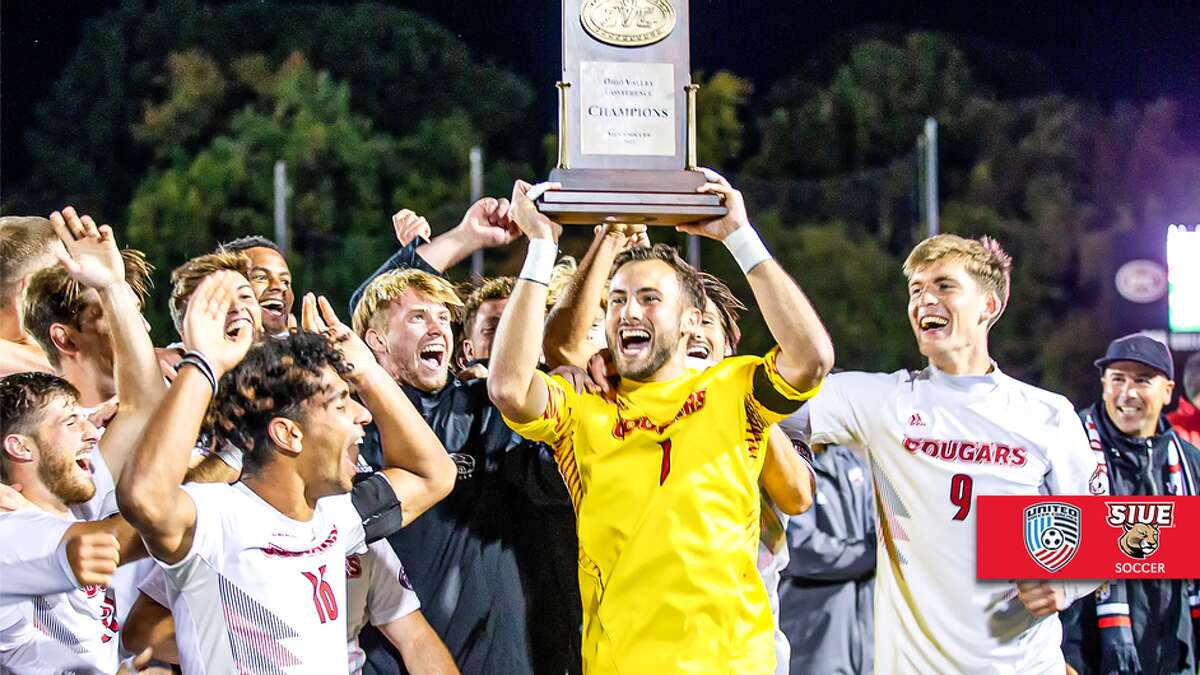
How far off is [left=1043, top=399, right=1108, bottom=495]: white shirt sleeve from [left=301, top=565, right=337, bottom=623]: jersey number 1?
5.57 ft

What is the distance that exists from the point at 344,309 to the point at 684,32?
6.16m

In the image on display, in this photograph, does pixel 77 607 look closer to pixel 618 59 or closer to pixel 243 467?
pixel 243 467

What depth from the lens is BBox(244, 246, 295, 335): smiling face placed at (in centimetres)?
296

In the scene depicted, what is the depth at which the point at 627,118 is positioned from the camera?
2.53 metres

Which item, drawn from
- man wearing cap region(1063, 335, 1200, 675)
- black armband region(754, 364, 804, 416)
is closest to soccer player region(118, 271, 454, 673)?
black armband region(754, 364, 804, 416)

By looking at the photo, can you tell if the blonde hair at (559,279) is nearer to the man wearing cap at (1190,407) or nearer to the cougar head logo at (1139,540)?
the cougar head logo at (1139,540)

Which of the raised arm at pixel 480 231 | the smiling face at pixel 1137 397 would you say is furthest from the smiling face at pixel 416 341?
the smiling face at pixel 1137 397

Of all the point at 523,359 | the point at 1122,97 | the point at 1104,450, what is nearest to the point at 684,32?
the point at 523,359

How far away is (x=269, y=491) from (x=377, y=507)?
0.74 ft

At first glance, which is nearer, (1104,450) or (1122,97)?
(1104,450)

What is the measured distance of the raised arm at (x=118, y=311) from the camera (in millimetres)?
2242

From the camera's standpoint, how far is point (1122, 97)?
277 inches

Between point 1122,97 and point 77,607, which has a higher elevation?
point 1122,97

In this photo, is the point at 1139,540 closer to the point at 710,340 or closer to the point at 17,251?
the point at 710,340
